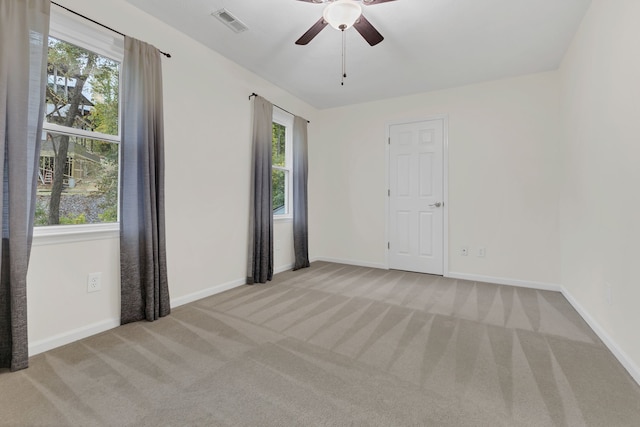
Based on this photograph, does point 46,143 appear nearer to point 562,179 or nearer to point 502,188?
point 502,188

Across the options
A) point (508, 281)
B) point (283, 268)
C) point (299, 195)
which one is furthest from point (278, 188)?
point (508, 281)

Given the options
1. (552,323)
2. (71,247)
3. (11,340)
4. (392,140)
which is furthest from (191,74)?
(552,323)

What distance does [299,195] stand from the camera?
14.3 ft

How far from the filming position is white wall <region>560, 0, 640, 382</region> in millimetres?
1739

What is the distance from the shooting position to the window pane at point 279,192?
424 cm

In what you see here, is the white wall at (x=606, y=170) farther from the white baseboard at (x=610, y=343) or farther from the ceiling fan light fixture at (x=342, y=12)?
the ceiling fan light fixture at (x=342, y=12)

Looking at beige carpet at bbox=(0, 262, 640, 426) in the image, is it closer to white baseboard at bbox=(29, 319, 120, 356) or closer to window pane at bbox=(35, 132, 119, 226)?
white baseboard at bbox=(29, 319, 120, 356)

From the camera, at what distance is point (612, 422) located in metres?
1.32

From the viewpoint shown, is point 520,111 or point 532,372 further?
point 520,111

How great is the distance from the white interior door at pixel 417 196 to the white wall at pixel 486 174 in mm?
138

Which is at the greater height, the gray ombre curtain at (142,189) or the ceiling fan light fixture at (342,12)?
the ceiling fan light fixture at (342,12)

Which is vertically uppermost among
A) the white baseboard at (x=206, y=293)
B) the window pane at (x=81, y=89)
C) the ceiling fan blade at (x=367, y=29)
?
the ceiling fan blade at (x=367, y=29)

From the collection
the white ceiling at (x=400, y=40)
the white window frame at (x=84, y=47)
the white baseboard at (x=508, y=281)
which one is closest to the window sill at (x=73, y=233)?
the white window frame at (x=84, y=47)

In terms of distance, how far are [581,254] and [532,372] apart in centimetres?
158
